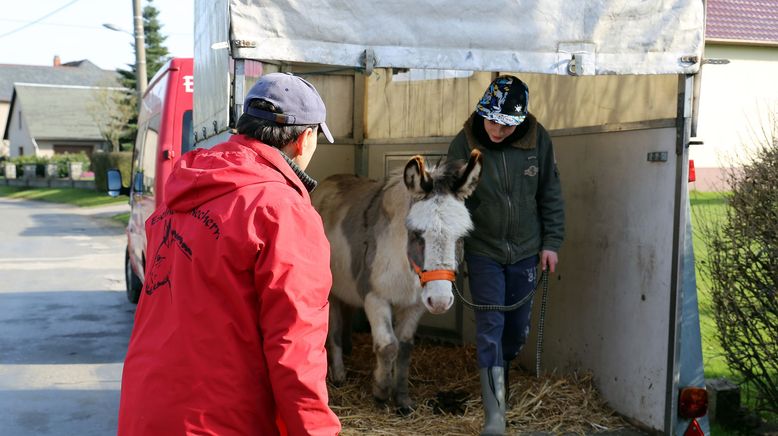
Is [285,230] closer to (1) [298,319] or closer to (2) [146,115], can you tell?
(1) [298,319]

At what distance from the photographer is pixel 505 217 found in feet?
15.4

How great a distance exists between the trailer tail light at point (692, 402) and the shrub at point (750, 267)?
2.81 ft

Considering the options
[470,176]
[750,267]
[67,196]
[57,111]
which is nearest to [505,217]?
[470,176]

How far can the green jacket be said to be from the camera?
4699mm

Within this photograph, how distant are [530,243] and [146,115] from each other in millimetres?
6460

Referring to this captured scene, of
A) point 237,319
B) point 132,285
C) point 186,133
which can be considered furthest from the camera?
point 132,285

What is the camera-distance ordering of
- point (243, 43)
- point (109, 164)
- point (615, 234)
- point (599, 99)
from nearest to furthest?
point (243, 43) → point (615, 234) → point (599, 99) → point (109, 164)

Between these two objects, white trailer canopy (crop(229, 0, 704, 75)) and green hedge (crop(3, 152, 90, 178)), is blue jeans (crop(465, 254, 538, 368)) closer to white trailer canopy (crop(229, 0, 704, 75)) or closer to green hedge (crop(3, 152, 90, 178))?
white trailer canopy (crop(229, 0, 704, 75))

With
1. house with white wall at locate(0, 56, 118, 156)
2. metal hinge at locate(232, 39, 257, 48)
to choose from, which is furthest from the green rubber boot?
house with white wall at locate(0, 56, 118, 156)

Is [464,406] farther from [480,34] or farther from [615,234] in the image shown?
[480,34]

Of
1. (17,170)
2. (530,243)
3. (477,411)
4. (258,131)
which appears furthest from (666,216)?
(17,170)

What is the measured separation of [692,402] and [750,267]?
107 centimetres

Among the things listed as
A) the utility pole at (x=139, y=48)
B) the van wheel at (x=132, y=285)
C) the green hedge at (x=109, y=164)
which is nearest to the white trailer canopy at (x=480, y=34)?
the van wheel at (x=132, y=285)

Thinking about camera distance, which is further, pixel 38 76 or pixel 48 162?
pixel 38 76
